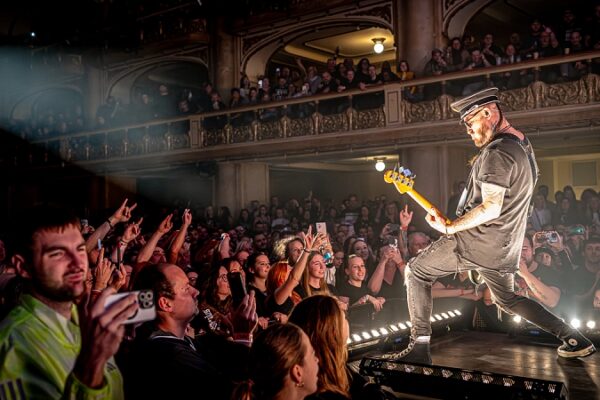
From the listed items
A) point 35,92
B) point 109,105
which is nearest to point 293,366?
point 109,105

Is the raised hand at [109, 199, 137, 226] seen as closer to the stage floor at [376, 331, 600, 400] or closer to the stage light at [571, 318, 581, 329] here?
the stage floor at [376, 331, 600, 400]

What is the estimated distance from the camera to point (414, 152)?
43.0ft

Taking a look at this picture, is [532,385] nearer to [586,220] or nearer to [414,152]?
[586,220]

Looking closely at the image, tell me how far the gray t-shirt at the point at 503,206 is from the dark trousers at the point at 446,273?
0.27 feet

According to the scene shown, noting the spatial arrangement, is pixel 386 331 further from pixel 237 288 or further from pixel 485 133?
pixel 485 133

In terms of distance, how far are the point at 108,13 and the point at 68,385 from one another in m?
20.8

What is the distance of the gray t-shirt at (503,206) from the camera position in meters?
4.36

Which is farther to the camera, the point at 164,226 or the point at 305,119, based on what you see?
the point at 305,119

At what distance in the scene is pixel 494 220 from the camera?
14.7 feet

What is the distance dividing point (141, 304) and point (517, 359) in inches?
158

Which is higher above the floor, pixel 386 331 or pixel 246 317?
pixel 246 317

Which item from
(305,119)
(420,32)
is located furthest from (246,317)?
(305,119)

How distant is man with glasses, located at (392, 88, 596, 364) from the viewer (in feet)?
14.3

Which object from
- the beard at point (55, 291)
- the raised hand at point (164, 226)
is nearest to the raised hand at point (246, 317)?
the beard at point (55, 291)
